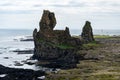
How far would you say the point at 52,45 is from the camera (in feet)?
473

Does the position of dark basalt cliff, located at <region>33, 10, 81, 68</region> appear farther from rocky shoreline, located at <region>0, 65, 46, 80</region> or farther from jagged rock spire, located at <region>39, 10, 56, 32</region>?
rocky shoreline, located at <region>0, 65, 46, 80</region>

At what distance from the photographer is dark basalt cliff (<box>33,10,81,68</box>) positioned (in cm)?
13725

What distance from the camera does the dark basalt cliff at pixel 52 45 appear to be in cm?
13725

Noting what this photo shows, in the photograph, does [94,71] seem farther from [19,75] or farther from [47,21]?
[47,21]

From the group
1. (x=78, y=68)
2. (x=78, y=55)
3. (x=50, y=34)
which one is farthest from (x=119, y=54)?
(x=78, y=68)

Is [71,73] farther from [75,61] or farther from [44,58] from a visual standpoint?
[44,58]

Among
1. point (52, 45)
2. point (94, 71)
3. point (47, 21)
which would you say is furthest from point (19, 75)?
point (47, 21)

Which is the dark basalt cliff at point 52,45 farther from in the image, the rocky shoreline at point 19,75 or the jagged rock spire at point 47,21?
the rocky shoreline at point 19,75

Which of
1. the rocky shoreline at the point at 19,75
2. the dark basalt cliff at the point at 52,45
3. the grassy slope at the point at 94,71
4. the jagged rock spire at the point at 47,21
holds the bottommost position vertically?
the rocky shoreline at the point at 19,75

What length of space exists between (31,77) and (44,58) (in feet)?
143

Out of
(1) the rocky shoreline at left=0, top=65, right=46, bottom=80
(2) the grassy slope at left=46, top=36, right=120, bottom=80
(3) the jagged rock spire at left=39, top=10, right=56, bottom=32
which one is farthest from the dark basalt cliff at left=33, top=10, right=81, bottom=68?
(1) the rocky shoreline at left=0, top=65, right=46, bottom=80

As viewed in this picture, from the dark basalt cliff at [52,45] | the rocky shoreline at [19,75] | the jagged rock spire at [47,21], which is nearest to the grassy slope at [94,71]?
the rocky shoreline at [19,75]

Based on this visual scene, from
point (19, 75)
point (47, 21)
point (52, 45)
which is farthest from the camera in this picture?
point (47, 21)

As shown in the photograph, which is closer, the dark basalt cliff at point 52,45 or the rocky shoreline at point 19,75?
the rocky shoreline at point 19,75
